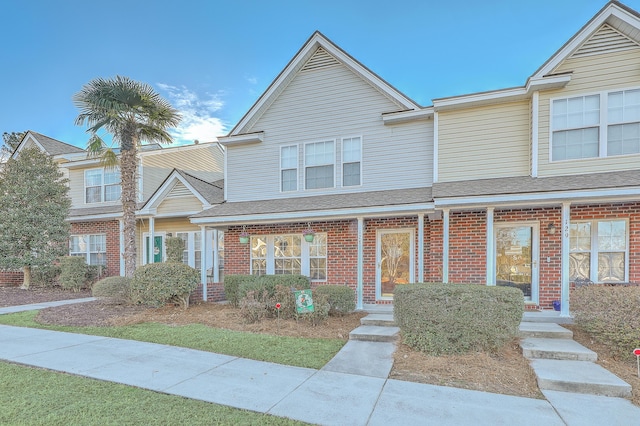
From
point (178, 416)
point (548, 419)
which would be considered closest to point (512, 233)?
point (548, 419)

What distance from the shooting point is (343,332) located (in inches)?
274

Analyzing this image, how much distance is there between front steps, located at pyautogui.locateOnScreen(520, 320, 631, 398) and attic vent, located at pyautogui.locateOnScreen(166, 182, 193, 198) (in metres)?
11.6

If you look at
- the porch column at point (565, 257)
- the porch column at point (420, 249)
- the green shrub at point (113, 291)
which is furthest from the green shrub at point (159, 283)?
the porch column at point (565, 257)

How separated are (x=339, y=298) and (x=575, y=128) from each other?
22.8 ft

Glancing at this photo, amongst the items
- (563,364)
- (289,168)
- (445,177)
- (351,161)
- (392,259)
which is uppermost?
(351,161)

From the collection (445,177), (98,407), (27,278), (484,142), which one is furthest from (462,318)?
(27,278)

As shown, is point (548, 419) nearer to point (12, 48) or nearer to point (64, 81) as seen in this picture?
point (64, 81)

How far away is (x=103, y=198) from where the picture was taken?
51.3ft

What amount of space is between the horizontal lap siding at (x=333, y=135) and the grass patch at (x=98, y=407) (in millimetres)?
7368

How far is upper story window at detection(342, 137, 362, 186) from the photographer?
10.1 m

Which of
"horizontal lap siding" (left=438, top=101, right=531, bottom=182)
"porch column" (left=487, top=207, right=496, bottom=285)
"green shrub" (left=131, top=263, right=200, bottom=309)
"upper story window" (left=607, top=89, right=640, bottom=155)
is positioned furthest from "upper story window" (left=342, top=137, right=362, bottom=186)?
"upper story window" (left=607, top=89, right=640, bottom=155)

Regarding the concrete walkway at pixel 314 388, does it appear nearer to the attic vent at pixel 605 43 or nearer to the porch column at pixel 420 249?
the porch column at pixel 420 249

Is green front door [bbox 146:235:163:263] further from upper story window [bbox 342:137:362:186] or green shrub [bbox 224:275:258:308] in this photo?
upper story window [bbox 342:137:362:186]

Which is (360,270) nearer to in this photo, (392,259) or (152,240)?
(392,259)
